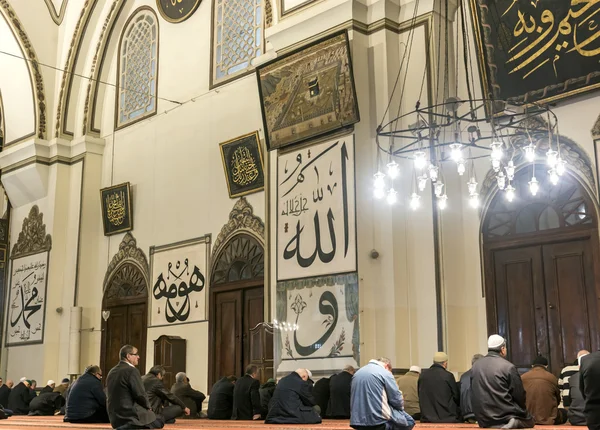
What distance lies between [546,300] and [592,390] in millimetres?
2322

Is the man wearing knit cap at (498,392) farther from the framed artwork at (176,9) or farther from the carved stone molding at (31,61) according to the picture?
the carved stone molding at (31,61)

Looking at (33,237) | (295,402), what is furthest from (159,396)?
(33,237)

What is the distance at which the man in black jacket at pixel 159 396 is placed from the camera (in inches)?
243

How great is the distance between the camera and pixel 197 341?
344 inches

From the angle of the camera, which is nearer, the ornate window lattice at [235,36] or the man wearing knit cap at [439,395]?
the man wearing knit cap at [439,395]

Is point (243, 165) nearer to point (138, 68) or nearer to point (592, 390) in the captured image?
point (138, 68)

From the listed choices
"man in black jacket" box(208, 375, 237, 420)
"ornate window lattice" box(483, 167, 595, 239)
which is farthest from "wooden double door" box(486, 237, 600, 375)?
"man in black jacket" box(208, 375, 237, 420)

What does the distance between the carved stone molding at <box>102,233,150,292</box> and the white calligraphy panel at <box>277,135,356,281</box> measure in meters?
2.92

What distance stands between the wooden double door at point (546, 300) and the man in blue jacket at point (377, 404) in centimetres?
258

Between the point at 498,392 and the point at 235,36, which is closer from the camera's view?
the point at 498,392

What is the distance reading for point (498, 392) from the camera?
4391mm

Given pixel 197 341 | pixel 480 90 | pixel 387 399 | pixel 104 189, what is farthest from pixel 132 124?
pixel 387 399

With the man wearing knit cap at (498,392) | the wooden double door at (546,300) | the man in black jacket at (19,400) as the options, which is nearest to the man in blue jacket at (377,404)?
the man wearing knit cap at (498,392)

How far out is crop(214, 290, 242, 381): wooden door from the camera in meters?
8.34
